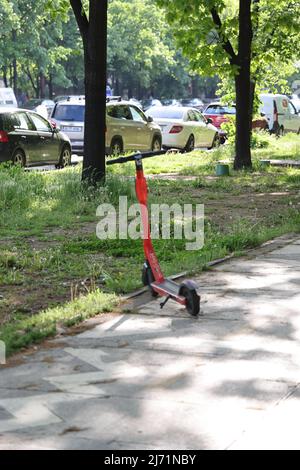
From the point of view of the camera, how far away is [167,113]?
1275 inches

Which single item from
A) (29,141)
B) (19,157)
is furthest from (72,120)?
(19,157)

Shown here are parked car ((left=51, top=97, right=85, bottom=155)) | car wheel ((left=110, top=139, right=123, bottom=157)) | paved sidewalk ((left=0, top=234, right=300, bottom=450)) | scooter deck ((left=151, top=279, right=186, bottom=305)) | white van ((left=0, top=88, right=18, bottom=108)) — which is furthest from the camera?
white van ((left=0, top=88, right=18, bottom=108))

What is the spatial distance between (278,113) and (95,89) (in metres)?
22.8

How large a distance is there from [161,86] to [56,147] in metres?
61.0

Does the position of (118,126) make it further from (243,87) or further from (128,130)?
(243,87)

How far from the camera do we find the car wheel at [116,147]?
1036 inches

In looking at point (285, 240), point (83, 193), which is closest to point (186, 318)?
point (285, 240)

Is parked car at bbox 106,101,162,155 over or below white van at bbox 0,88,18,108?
below

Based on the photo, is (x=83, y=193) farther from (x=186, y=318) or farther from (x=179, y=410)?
(x=179, y=410)

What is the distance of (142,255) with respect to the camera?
10820 mm

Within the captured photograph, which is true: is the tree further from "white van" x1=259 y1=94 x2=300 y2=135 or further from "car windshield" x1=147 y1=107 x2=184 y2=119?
"white van" x1=259 y1=94 x2=300 y2=135

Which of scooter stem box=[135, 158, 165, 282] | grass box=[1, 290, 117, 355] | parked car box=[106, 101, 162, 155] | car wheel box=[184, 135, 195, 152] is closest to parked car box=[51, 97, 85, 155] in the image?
parked car box=[106, 101, 162, 155]

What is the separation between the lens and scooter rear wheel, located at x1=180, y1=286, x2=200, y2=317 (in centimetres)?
761

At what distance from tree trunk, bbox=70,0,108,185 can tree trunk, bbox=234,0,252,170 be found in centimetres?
602
